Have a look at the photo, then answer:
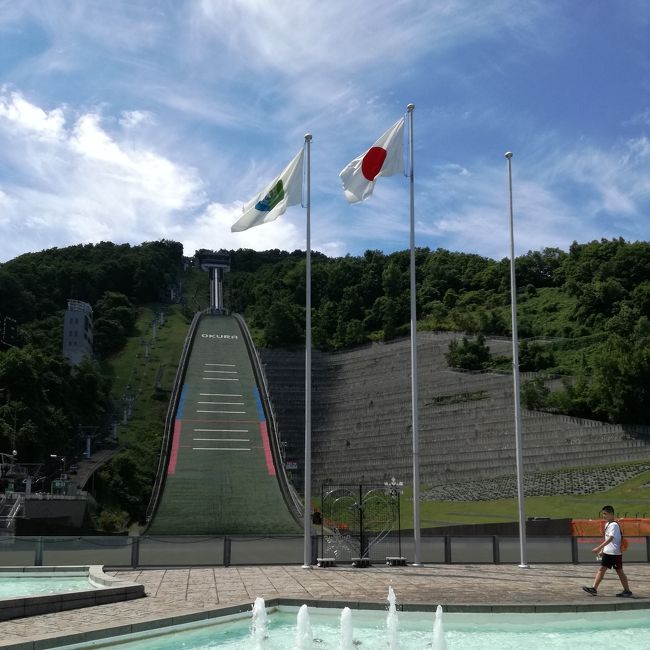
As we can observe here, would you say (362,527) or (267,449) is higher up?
(267,449)

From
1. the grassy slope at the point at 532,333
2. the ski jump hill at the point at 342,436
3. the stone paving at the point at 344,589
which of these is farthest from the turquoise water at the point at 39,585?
the grassy slope at the point at 532,333

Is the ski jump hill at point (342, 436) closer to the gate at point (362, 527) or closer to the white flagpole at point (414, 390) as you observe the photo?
the gate at point (362, 527)

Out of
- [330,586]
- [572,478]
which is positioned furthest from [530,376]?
[330,586]

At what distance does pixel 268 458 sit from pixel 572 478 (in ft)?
59.4

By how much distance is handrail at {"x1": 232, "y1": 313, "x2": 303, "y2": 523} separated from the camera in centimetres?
4213

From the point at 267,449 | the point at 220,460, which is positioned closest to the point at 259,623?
the point at 220,460

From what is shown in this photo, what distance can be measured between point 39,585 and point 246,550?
5.44 m

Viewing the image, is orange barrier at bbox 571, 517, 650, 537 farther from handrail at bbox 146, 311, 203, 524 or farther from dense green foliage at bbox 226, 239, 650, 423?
dense green foliage at bbox 226, 239, 650, 423

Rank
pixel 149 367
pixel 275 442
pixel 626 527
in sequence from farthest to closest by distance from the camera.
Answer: pixel 149 367, pixel 275 442, pixel 626 527

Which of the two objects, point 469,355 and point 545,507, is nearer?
point 545,507

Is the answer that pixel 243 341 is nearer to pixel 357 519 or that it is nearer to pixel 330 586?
pixel 357 519

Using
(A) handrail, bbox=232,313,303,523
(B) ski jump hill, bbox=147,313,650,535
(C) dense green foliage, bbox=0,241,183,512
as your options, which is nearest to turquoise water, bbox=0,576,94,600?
(B) ski jump hill, bbox=147,313,650,535

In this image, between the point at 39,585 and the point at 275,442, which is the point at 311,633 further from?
the point at 275,442

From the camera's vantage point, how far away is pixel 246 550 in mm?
20656
